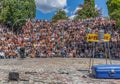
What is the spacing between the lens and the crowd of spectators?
1836 inches

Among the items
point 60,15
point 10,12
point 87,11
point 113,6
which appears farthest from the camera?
point 60,15

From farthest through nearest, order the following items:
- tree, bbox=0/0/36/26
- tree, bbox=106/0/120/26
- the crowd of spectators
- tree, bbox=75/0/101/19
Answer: tree, bbox=75/0/101/19
tree, bbox=0/0/36/26
tree, bbox=106/0/120/26
the crowd of spectators

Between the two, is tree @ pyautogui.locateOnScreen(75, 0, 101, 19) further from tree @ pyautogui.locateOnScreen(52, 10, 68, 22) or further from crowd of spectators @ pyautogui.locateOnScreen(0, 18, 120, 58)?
crowd of spectators @ pyautogui.locateOnScreen(0, 18, 120, 58)

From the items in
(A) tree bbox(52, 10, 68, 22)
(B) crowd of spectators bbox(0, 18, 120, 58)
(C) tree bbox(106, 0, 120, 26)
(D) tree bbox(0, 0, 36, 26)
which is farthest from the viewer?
(A) tree bbox(52, 10, 68, 22)

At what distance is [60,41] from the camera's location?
4869cm

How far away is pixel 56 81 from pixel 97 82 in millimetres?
2030

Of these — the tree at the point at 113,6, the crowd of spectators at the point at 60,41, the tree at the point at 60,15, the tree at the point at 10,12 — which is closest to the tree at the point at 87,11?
the tree at the point at 60,15

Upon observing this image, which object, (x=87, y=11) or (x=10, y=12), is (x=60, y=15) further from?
(x=10, y=12)

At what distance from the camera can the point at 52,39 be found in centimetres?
4909

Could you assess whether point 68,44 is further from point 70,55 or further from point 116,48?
point 116,48

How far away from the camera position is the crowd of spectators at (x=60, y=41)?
46.6m

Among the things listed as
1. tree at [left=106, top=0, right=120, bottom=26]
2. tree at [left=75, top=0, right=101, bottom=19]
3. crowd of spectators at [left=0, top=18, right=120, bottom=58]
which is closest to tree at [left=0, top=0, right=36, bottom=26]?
tree at [left=106, top=0, right=120, bottom=26]

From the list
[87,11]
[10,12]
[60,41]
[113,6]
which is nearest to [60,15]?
[87,11]

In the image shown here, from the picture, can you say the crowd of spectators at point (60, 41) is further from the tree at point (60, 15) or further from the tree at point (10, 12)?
the tree at point (60, 15)
